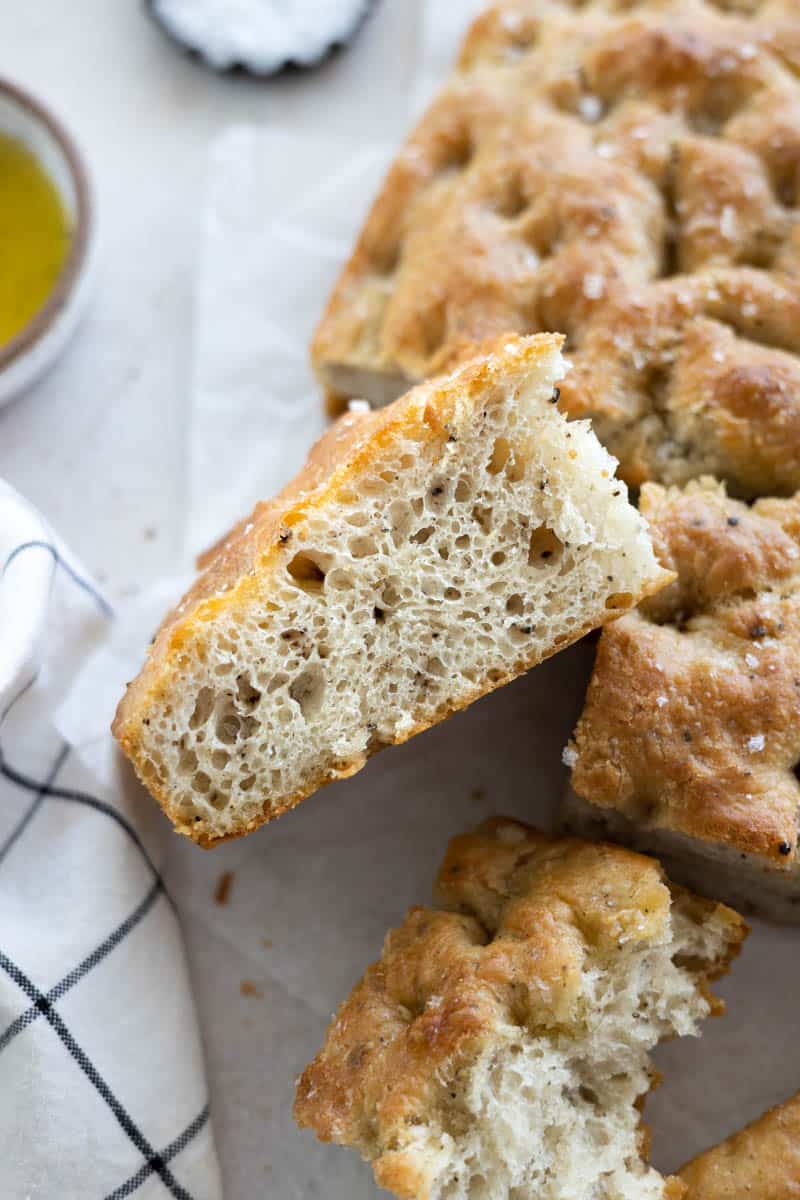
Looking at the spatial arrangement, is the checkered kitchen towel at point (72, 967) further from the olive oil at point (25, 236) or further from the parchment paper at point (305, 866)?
the olive oil at point (25, 236)

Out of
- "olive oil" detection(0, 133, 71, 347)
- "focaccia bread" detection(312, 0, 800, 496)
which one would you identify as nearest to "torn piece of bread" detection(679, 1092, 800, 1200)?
"focaccia bread" detection(312, 0, 800, 496)

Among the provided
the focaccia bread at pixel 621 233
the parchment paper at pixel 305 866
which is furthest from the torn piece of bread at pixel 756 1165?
the focaccia bread at pixel 621 233

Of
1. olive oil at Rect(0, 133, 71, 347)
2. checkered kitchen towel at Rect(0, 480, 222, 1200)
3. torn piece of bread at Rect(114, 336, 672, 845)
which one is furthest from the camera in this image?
olive oil at Rect(0, 133, 71, 347)

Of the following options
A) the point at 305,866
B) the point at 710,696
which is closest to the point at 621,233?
the point at 710,696

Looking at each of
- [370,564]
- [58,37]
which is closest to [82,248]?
[58,37]

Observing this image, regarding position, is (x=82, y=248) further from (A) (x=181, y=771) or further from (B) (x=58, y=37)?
(A) (x=181, y=771)

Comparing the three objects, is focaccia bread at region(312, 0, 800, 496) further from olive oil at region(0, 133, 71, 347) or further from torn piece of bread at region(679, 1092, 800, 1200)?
torn piece of bread at region(679, 1092, 800, 1200)

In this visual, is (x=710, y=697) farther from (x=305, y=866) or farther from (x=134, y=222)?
(x=134, y=222)
